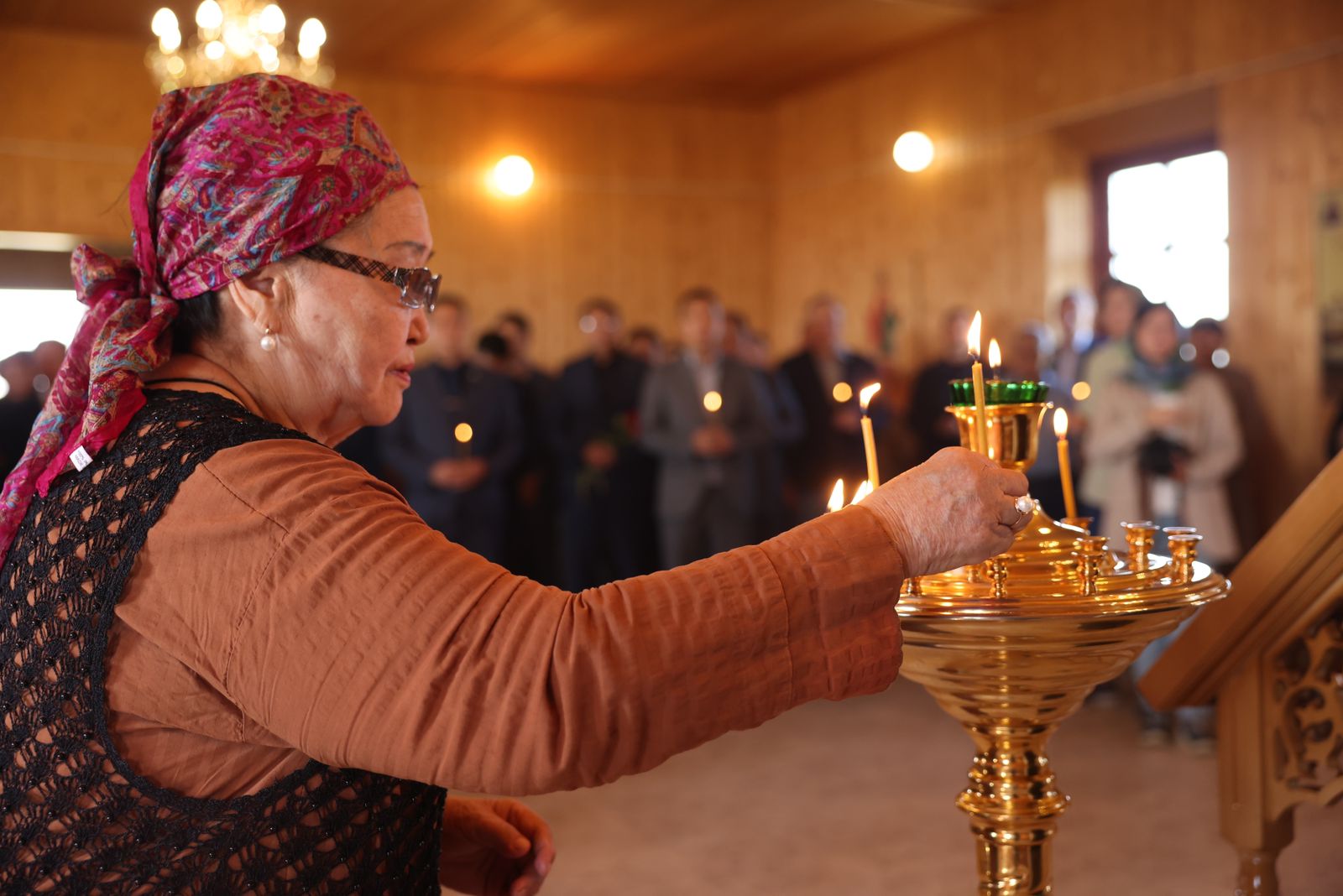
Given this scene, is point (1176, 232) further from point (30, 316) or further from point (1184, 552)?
point (30, 316)

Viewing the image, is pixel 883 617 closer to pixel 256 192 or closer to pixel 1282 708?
pixel 256 192

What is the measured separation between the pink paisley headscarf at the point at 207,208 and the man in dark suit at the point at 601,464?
18.6 feet

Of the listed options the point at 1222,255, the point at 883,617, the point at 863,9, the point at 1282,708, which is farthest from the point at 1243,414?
the point at 883,617

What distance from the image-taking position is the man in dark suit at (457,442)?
6.14 m

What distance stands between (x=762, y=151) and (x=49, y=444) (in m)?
10.3

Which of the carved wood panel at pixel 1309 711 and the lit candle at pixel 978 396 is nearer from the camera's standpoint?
the lit candle at pixel 978 396

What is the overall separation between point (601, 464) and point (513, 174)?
11.7 feet

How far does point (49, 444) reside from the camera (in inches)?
48.2

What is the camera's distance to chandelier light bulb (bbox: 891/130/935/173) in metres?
9.09

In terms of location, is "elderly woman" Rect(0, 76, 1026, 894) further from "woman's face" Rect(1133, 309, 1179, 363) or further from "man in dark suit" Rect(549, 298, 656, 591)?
"man in dark suit" Rect(549, 298, 656, 591)

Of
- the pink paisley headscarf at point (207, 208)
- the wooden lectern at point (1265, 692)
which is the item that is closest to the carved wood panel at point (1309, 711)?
the wooden lectern at point (1265, 692)

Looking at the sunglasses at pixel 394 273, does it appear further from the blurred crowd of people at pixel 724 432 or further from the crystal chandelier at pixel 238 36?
the crystal chandelier at pixel 238 36

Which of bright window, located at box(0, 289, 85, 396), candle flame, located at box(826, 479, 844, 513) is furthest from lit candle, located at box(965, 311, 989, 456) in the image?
bright window, located at box(0, 289, 85, 396)

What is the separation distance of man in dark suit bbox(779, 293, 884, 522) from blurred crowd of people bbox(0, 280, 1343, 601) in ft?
0.03
